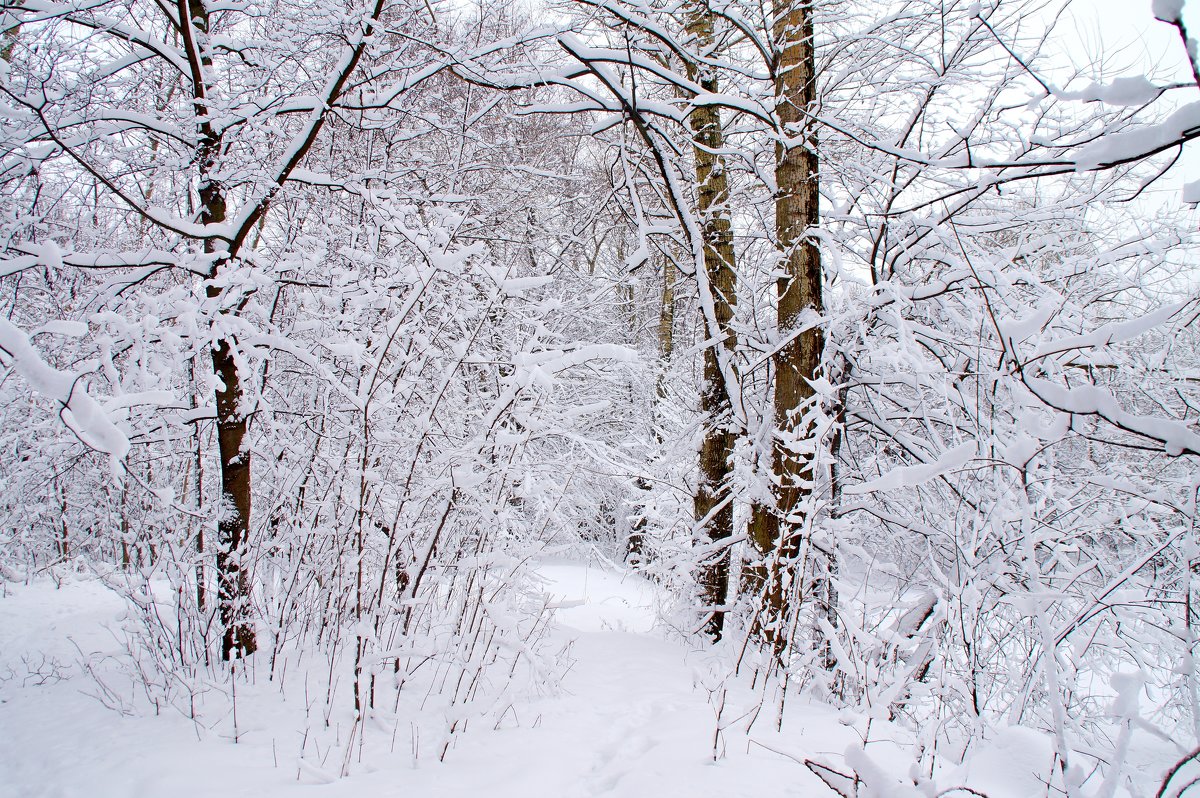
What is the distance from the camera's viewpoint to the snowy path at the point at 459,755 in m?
2.15

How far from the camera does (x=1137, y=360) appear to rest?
3.03 meters

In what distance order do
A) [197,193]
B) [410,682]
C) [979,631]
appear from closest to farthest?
[979,631]
[410,682]
[197,193]

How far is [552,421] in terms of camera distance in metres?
3.12

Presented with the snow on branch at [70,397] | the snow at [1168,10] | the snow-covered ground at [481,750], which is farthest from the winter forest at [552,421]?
the snow at [1168,10]

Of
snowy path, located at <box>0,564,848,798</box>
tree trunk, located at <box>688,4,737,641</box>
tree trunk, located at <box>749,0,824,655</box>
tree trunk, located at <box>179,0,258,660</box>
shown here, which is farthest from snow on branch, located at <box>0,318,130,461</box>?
tree trunk, located at <box>688,4,737,641</box>

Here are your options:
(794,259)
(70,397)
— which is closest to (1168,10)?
(70,397)

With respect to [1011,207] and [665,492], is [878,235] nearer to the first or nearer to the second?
[1011,207]

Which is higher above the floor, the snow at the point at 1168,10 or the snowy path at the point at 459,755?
the snow at the point at 1168,10

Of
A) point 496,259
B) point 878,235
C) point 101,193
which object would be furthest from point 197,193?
point 878,235

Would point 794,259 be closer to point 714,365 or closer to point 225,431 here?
point 714,365

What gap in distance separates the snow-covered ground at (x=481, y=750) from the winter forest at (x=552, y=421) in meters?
0.02

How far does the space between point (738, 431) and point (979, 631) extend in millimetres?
2380

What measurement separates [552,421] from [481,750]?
1.57 metres

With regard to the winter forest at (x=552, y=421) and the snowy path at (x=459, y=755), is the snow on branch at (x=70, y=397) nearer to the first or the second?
the winter forest at (x=552, y=421)
